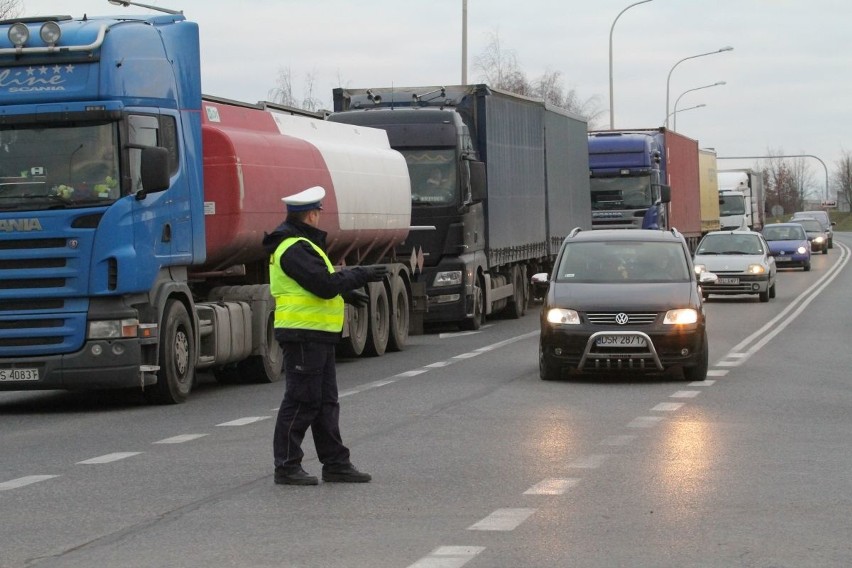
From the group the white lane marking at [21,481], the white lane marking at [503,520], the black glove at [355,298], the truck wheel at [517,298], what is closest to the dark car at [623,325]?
the black glove at [355,298]

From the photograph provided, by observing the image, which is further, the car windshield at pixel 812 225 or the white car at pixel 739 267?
the car windshield at pixel 812 225

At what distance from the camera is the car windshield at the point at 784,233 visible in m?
58.6

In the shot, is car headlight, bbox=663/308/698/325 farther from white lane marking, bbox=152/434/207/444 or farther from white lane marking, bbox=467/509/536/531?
white lane marking, bbox=467/509/536/531

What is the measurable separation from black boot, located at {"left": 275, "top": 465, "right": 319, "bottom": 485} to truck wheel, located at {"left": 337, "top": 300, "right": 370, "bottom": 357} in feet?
37.1

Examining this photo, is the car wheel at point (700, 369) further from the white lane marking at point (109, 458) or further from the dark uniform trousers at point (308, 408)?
the dark uniform trousers at point (308, 408)

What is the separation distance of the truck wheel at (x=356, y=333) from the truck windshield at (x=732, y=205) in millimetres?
47603

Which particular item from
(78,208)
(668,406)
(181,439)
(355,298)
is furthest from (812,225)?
(355,298)

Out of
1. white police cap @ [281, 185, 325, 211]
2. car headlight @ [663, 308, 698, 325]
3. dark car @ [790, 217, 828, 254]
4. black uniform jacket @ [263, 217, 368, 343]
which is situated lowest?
dark car @ [790, 217, 828, 254]

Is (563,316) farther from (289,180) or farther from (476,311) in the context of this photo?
(476,311)

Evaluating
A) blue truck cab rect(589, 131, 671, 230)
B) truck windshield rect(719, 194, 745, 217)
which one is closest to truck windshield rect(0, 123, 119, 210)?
blue truck cab rect(589, 131, 671, 230)

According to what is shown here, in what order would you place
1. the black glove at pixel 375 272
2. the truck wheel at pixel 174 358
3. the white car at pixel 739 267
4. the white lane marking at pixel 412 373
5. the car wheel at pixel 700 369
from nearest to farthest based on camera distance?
the black glove at pixel 375 272 → the truck wheel at pixel 174 358 → the car wheel at pixel 700 369 → the white lane marking at pixel 412 373 → the white car at pixel 739 267

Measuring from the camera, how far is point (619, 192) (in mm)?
41531

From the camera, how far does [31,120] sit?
15.9 m

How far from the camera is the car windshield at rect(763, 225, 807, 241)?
192 feet
